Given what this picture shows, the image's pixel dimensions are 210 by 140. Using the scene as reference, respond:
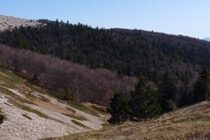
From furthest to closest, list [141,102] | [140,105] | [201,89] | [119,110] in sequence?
1. [201,89]
2. [119,110]
3. [141,102]
4. [140,105]

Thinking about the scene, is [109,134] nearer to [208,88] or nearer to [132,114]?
[132,114]

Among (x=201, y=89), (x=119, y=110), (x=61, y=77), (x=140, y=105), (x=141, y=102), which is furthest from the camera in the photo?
(x=61, y=77)

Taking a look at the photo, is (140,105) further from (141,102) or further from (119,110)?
(119,110)

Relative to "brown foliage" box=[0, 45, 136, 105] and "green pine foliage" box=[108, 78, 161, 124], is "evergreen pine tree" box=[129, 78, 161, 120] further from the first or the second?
"brown foliage" box=[0, 45, 136, 105]

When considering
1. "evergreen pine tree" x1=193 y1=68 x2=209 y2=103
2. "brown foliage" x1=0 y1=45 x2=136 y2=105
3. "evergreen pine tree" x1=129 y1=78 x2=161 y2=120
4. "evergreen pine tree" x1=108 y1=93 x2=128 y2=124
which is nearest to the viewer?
"evergreen pine tree" x1=129 y1=78 x2=161 y2=120

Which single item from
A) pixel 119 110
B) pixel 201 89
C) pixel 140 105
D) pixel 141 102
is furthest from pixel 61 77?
pixel 140 105

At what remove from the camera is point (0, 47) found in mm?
175625

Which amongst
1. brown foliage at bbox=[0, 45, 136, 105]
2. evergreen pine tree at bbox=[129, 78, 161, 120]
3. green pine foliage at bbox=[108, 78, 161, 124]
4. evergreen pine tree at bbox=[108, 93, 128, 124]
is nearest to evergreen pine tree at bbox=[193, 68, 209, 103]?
green pine foliage at bbox=[108, 78, 161, 124]

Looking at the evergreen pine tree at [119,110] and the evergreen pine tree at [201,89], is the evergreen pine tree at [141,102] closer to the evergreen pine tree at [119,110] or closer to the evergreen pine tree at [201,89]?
the evergreen pine tree at [119,110]

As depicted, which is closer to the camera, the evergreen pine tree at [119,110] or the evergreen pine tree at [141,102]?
the evergreen pine tree at [141,102]

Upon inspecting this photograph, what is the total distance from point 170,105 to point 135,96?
31.1m

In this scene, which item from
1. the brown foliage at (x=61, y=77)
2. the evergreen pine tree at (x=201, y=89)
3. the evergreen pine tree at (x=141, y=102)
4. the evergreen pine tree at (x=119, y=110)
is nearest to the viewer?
the evergreen pine tree at (x=141, y=102)

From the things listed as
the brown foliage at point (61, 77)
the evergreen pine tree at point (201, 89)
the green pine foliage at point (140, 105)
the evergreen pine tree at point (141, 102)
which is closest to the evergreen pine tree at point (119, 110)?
the green pine foliage at point (140, 105)

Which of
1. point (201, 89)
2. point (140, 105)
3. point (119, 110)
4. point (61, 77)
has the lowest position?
point (61, 77)
